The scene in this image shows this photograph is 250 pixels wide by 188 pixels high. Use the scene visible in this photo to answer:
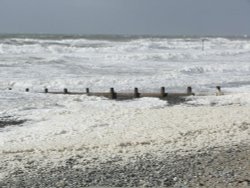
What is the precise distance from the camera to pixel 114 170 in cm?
870

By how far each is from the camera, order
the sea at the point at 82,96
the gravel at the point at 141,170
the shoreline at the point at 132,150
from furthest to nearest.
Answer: the sea at the point at 82,96, the shoreline at the point at 132,150, the gravel at the point at 141,170

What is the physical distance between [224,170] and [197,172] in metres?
0.43

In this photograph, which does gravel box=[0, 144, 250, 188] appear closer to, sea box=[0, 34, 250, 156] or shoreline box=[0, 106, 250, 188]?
shoreline box=[0, 106, 250, 188]

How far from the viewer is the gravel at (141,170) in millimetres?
8055

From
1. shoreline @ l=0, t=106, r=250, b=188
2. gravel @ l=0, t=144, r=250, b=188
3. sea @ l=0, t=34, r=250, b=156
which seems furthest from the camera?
sea @ l=0, t=34, r=250, b=156

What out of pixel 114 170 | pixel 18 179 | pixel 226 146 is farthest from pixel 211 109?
pixel 18 179

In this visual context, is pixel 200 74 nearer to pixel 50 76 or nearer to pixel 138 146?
pixel 50 76

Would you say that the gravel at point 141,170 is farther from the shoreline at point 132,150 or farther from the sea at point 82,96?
the sea at point 82,96

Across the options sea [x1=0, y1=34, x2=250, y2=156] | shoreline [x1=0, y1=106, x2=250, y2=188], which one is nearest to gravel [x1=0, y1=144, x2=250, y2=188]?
shoreline [x1=0, y1=106, x2=250, y2=188]

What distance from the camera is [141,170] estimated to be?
8.66 metres

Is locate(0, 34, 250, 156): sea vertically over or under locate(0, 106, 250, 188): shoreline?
under

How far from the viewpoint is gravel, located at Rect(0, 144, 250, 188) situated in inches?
317

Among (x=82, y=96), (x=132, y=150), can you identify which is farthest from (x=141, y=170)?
(x=82, y=96)

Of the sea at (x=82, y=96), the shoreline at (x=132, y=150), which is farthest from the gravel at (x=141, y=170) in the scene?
the sea at (x=82, y=96)
